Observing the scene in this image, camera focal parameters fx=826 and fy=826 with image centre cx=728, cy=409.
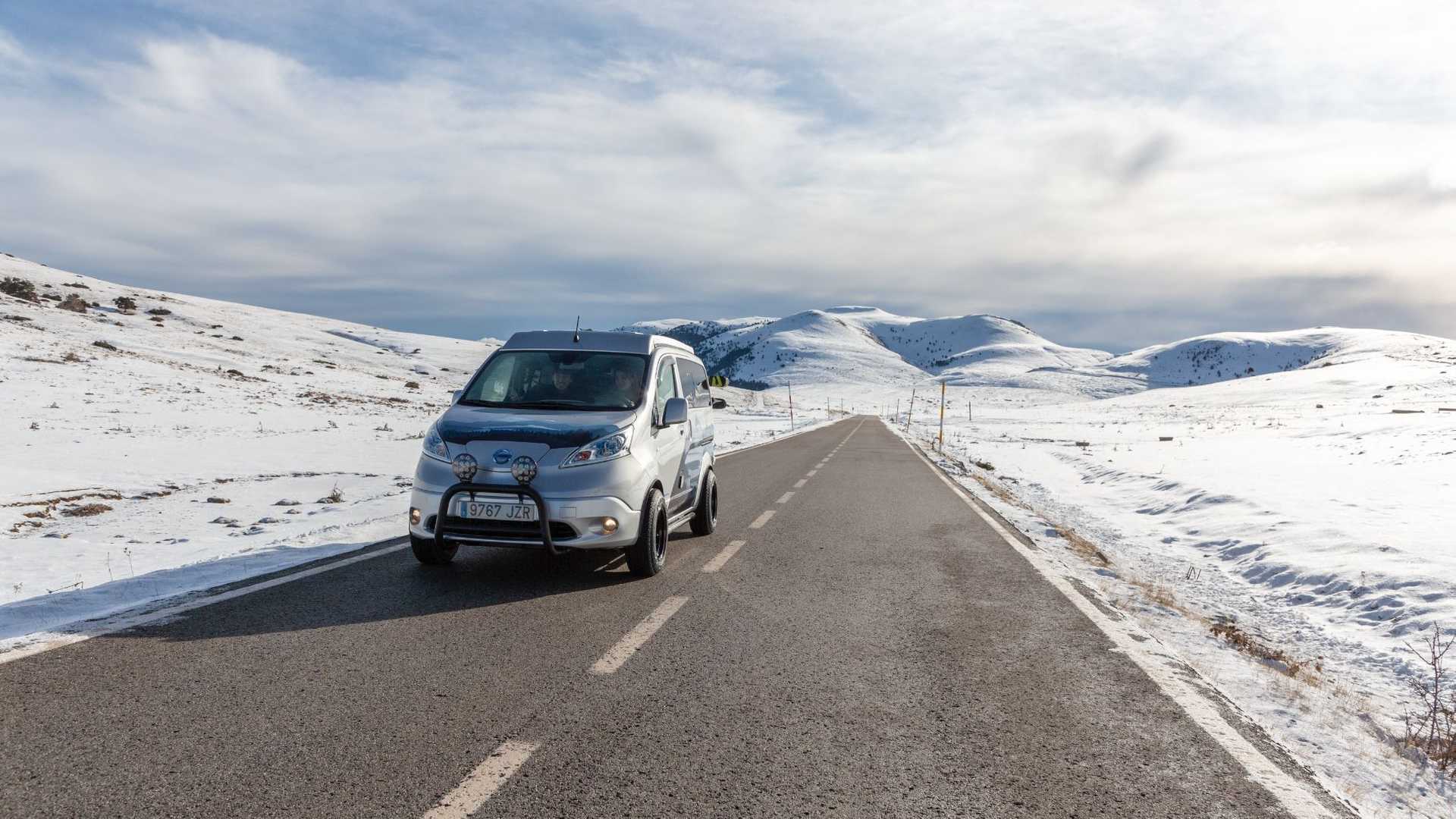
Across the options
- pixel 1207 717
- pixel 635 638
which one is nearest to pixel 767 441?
pixel 635 638

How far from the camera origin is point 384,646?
4859 millimetres

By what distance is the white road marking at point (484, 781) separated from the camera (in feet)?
9.54

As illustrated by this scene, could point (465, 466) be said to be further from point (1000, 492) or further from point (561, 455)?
point (1000, 492)

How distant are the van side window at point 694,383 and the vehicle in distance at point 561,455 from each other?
50 centimetres

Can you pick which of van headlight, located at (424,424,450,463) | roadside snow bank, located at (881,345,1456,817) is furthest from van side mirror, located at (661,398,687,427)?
roadside snow bank, located at (881,345,1456,817)

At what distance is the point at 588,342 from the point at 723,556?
2458mm

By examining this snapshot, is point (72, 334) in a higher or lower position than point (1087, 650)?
higher

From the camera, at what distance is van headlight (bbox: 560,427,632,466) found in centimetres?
633

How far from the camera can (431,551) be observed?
6.96m

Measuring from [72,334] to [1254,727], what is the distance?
62688mm

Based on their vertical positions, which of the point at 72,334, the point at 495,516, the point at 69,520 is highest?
the point at 72,334

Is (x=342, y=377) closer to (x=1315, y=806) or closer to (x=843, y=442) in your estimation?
(x=843, y=442)

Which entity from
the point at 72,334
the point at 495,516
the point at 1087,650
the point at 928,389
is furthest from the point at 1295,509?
the point at 928,389

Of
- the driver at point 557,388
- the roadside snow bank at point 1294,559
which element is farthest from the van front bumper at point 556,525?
the roadside snow bank at point 1294,559
